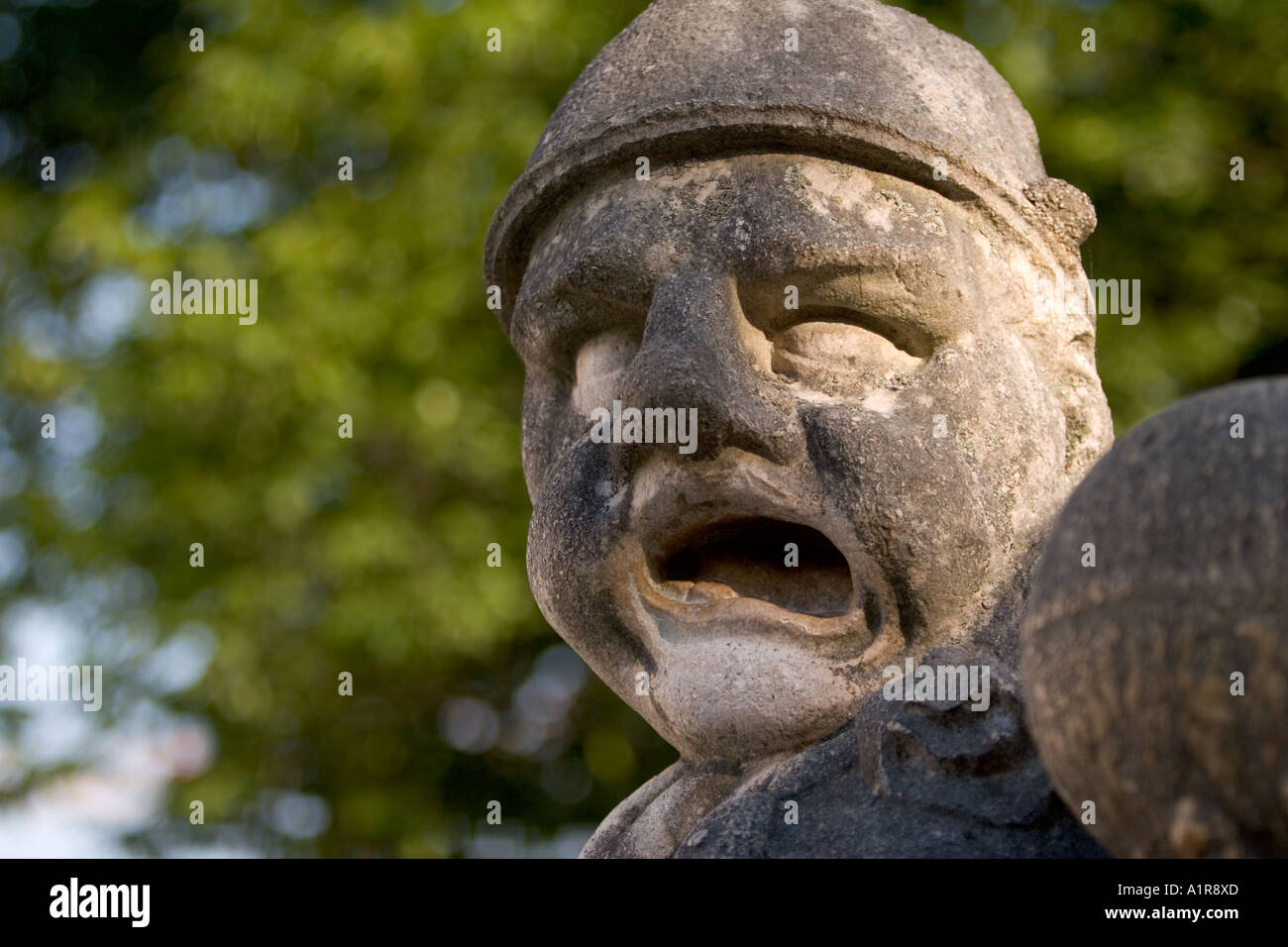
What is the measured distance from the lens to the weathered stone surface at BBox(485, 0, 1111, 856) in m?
3.17

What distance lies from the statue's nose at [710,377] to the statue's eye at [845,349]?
0.05 meters

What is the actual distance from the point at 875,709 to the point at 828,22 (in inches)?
52.8

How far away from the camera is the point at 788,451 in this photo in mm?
3186

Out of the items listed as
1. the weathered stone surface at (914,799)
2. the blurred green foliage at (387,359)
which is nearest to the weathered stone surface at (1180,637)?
the weathered stone surface at (914,799)

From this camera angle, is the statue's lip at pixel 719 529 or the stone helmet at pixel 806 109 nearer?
the statue's lip at pixel 719 529

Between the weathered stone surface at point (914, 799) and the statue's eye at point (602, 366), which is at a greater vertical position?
the statue's eye at point (602, 366)

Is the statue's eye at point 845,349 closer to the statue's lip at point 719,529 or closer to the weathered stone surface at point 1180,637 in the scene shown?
the statue's lip at point 719,529

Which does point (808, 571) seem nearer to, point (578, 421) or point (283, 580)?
point (578, 421)

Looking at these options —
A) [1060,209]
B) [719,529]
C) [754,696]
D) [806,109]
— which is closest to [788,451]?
[719,529]

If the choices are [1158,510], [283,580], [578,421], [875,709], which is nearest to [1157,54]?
[283,580]

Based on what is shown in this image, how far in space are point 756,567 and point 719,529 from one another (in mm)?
97

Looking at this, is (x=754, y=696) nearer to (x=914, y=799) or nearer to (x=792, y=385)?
(x=914, y=799)

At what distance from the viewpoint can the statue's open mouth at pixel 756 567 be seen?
3.30 meters

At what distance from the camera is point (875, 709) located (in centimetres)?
295
